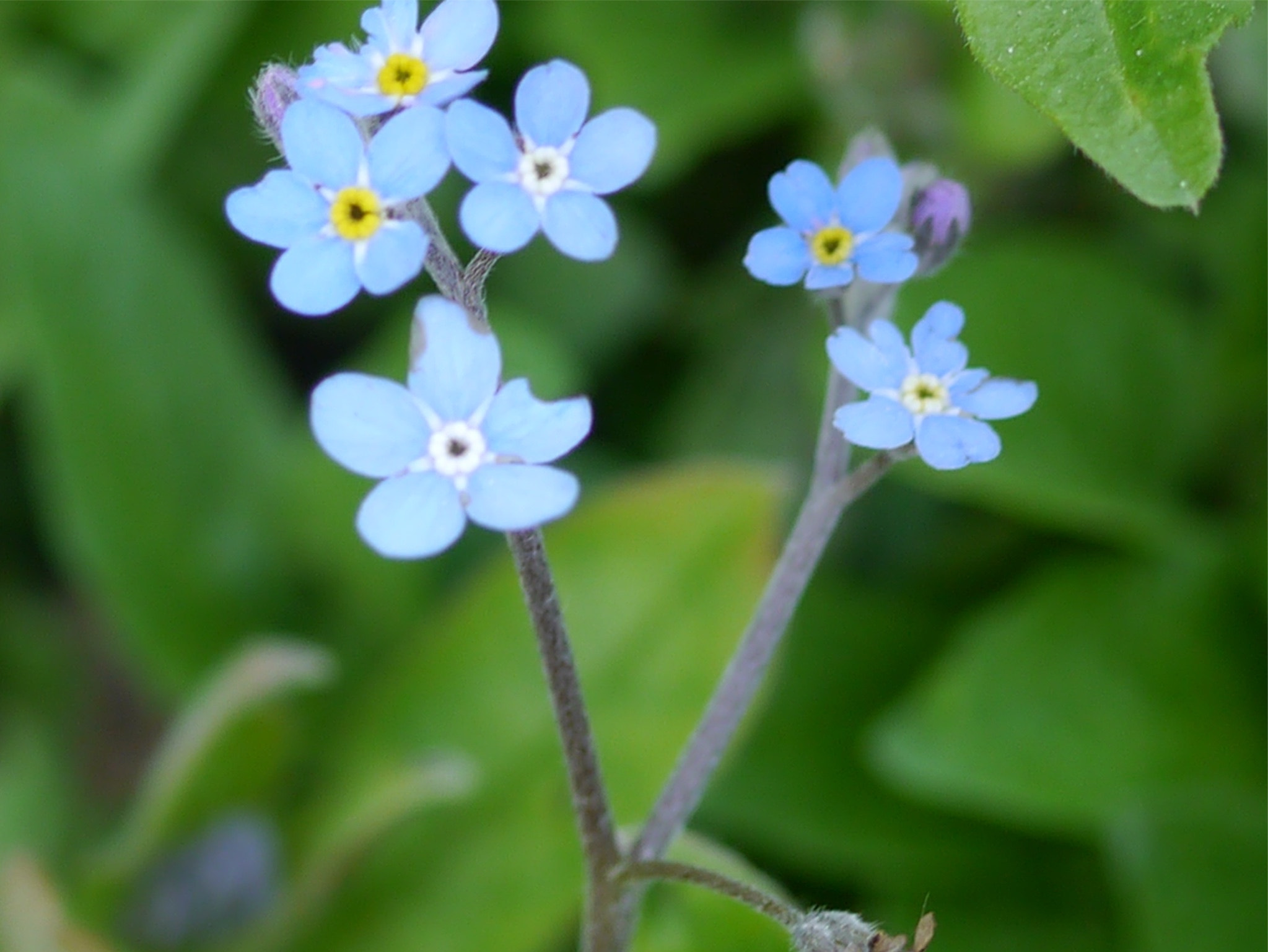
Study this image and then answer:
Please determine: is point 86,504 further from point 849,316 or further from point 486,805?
point 849,316

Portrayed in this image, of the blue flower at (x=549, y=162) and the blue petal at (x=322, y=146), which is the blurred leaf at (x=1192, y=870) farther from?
the blue petal at (x=322, y=146)

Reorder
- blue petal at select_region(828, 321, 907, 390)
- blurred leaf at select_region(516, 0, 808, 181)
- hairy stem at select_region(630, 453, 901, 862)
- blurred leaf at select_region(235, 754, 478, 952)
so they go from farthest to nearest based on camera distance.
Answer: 1. blurred leaf at select_region(516, 0, 808, 181)
2. blurred leaf at select_region(235, 754, 478, 952)
3. hairy stem at select_region(630, 453, 901, 862)
4. blue petal at select_region(828, 321, 907, 390)

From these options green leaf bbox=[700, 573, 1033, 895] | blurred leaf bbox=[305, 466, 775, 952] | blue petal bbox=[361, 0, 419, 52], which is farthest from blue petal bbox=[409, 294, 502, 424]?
green leaf bbox=[700, 573, 1033, 895]

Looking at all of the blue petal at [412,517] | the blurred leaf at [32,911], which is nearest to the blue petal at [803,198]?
the blue petal at [412,517]

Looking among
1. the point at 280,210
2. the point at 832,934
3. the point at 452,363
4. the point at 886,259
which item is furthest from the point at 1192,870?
the point at 280,210

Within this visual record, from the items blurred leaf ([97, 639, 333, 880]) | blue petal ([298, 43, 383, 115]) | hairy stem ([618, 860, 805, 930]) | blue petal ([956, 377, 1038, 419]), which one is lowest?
blurred leaf ([97, 639, 333, 880])

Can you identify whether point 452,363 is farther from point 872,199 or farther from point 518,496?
point 872,199

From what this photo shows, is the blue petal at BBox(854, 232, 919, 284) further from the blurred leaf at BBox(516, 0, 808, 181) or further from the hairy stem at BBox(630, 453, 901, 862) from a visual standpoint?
the blurred leaf at BBox(516, 0, 808, 181)

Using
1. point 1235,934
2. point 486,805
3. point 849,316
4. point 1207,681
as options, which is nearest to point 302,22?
point 486,805
